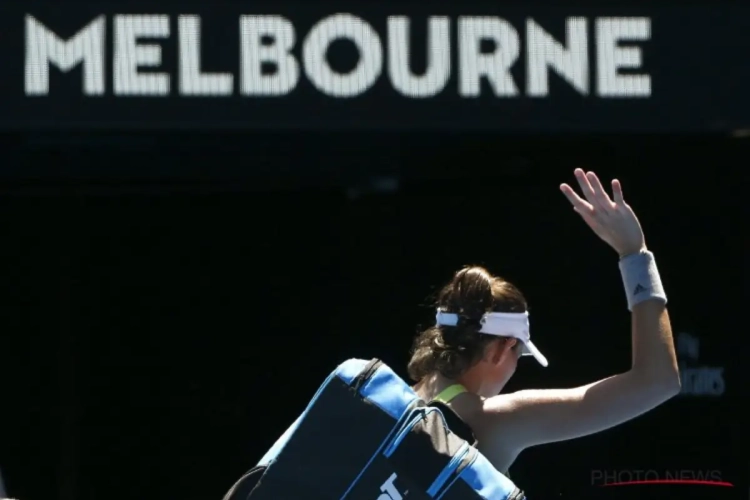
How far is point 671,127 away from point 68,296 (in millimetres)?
2158

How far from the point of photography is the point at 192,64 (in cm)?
398

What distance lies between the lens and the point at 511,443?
254 cm

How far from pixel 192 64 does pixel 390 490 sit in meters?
2.09

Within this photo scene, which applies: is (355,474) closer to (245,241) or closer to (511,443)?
(511,443)

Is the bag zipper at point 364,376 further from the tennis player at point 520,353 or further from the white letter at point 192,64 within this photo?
the white letter at point 192,64

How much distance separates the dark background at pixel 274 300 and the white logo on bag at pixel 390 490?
2.56 m

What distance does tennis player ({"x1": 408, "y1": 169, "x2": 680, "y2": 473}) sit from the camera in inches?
98.2

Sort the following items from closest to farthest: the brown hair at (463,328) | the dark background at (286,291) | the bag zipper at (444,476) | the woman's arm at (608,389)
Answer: the bag zipper at (444,476) → the woman's arm at (608,389) → the brown hair at (463,328) → the dark background at (286,291)

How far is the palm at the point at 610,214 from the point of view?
8.23 feet

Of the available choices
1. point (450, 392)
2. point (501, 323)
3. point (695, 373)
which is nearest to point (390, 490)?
point (450, 392)

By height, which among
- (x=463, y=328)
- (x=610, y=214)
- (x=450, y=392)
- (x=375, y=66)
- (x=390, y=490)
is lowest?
(x=390, y=490)

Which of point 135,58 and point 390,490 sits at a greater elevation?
point 135,58

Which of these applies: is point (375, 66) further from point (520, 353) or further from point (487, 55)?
point (520, 353)

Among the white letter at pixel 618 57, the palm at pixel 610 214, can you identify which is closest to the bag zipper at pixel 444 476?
the palm at pixel 610 214
